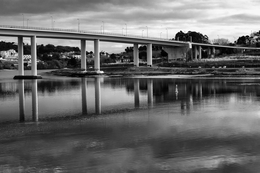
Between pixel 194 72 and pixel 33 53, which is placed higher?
pixel 33 53

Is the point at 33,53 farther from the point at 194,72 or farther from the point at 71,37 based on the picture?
the point at 194,72

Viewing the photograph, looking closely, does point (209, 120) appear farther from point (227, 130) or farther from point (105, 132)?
point (105, 132)

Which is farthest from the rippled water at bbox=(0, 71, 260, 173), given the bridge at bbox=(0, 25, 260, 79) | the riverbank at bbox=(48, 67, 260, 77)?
the riverbank at bbox=(48, 67, 260, 77)

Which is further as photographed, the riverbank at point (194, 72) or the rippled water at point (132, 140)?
the riverbank at point (194, 72)

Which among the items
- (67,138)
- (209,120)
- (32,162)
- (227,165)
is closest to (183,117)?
(209,120)

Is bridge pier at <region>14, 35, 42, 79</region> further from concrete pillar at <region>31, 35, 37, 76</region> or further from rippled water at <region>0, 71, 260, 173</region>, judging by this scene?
rippled water at <region>0, 71, 260, 173</region>

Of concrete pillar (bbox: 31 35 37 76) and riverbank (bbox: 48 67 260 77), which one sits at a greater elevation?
concrete pillar (bbox: 31 35 37 76)

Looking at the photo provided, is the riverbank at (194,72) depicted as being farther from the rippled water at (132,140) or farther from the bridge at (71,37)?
the rippled water at (132,140)

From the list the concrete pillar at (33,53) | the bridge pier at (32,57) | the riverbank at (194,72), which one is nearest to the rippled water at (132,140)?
the riverbank at (194,72)

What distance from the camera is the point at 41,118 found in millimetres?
22781

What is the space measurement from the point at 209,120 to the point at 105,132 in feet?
22.3

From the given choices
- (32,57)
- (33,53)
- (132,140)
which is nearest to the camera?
(132,140)

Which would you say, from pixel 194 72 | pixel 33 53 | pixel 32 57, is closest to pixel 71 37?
pixel 33 53

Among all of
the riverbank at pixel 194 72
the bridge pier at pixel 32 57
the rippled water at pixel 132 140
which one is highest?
the bridge pier at pixel 32 57
